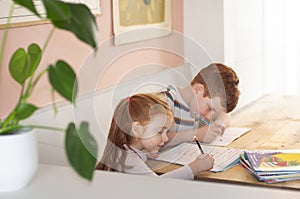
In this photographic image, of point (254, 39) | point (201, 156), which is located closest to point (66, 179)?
point (201, 156)

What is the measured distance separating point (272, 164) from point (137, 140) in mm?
448

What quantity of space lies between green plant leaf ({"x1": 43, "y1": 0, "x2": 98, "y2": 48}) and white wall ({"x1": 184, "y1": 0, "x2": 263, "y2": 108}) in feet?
7.07

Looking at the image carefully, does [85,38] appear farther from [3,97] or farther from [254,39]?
[254,39]

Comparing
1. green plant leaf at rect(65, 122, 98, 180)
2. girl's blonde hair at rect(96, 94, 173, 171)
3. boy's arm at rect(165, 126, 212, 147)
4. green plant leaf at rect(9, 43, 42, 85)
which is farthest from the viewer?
boy's arm at rect(165, 126, 212, 147)

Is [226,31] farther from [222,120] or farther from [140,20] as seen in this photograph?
[222,120]

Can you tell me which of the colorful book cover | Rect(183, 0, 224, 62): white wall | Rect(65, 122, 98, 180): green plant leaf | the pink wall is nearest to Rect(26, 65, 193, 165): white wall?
the pink wall

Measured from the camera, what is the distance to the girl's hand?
1891 mm

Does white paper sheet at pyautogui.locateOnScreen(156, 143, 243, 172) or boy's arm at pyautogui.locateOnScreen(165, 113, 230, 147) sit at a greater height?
boy's arm at pyautogui.locateOnScreen(165, 113, 230, 147)

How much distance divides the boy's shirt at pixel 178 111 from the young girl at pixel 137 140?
0.17 metres

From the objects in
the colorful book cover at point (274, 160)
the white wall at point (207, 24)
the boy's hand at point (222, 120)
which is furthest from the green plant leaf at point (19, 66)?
the white wall at point (207, 24)

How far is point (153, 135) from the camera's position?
6.55 feet

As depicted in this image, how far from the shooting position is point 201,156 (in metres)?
1.96

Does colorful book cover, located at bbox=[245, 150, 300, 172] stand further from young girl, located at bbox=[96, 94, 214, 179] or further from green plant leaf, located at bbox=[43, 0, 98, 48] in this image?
green plant leaf, located at bbox=[43, 0, 98, 48]

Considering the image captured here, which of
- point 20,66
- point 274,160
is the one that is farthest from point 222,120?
point 20,66
